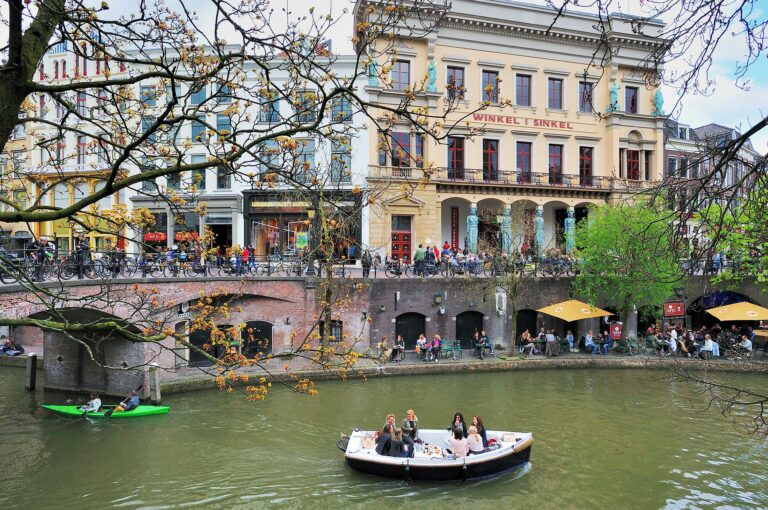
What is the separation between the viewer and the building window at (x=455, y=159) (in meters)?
36.1

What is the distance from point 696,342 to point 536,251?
892cm

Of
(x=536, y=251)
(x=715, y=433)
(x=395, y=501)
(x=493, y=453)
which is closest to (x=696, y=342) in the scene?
(x=536, y=251)

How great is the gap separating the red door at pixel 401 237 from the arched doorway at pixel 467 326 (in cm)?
719

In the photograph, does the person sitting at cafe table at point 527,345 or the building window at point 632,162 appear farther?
the building window at point 632,162

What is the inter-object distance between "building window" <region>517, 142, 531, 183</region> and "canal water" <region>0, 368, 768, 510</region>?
18147mm

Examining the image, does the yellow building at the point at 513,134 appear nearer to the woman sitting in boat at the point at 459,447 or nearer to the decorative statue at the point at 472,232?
the decorative statue at the point at 472,232

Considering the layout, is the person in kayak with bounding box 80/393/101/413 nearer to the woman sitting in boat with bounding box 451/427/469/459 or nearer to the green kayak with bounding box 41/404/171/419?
the green kayak with bounding box 41/404/171/419

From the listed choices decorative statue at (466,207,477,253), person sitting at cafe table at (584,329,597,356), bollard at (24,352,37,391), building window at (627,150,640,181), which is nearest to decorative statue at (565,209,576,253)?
building window at (627,150,640,181)

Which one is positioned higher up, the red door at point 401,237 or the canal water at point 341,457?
the red door at point 401,237

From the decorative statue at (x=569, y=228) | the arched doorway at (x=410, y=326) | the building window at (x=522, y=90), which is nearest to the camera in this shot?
the arched doorway at (x=410, y=326)

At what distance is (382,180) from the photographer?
3331 cm

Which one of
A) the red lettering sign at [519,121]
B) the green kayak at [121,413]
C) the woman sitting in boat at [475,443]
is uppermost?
the red lettering sign at [519,121]

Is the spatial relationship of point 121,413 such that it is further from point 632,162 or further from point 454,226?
point 632,162

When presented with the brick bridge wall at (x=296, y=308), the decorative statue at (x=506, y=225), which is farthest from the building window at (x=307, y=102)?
the decorative statue at (x=506, y=225)
